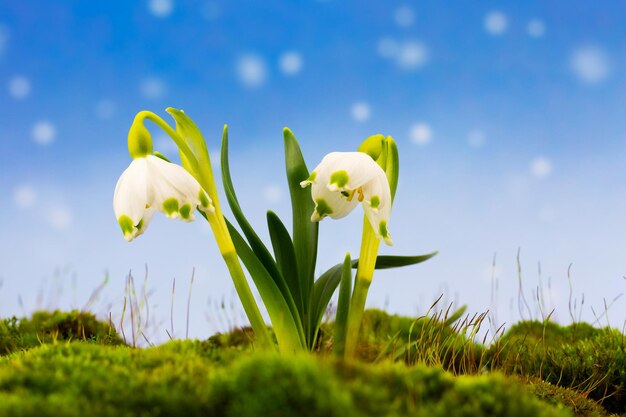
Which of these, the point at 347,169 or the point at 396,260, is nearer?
the point at 347,169

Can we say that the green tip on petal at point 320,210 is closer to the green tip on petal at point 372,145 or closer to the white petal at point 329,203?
the white petal at point 329,203

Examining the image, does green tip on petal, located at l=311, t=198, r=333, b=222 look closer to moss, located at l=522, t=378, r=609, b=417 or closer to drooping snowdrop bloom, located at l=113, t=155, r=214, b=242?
drooping snowdrop bloom, located at l=113, t=155, r=214, b=242

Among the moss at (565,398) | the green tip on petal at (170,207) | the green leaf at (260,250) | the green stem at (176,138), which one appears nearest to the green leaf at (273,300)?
the green leaf at (260,250)

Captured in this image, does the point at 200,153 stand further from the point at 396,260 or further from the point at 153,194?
the point at 396,260

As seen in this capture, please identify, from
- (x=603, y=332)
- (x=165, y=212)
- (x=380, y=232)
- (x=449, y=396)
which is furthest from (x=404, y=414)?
(x=603, y=332)

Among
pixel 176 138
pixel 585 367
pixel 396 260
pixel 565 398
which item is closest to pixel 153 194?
pixel 176 138

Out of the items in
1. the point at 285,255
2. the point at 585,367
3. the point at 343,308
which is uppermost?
the point at 285,255

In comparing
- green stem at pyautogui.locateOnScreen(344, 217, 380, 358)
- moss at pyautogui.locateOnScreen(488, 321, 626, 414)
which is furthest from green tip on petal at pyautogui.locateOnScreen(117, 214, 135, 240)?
moss at pyautogui.locateOnScreen(488, 321, 626, 414)
